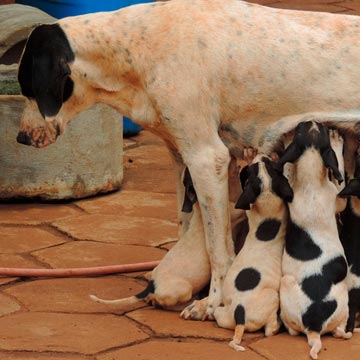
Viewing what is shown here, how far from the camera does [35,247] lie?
267 inches

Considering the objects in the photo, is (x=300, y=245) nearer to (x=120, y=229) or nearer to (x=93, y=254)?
(x=93, y=254)

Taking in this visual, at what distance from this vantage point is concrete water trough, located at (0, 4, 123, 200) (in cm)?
→ 759

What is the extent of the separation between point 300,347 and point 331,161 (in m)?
0.84

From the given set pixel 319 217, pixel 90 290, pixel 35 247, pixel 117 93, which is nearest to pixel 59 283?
pixel 90 290

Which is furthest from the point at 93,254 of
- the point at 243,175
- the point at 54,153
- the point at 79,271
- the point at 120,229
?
the point at 243,175

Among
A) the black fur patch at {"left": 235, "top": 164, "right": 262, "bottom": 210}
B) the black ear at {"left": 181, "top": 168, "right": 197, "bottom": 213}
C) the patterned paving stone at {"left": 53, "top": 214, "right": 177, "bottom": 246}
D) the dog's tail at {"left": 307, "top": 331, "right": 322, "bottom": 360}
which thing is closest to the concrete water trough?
the patterned paving stone at {"left": 53, "top": 214, "right": 177, "bottom": 246}

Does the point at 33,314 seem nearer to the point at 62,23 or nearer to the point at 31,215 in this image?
the point at 62,23

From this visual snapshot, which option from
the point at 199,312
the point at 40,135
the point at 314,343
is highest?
the point at 40,135

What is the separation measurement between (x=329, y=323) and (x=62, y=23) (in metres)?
1.91

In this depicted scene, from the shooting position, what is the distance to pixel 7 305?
5.80 meters

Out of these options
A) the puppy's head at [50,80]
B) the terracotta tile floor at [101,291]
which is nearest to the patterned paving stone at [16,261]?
the terracotta tile floor at [101,291]

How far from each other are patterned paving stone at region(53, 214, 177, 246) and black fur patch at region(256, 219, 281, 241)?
1.44m

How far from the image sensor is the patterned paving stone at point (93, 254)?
651 cm

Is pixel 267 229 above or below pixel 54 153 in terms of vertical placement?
above
